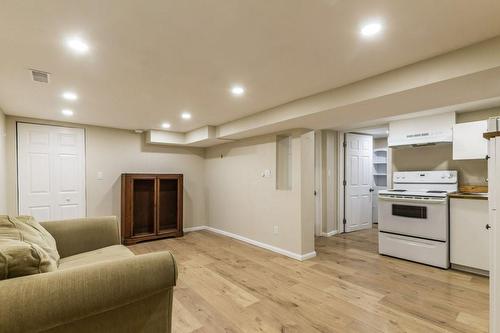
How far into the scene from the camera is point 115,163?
16.2 ft

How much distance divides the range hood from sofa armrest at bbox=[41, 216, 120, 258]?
4.43 m

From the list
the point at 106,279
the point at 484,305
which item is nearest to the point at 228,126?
the point at 106,279

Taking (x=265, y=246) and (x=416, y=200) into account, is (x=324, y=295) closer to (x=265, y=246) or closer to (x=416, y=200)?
(x=265, y=246)

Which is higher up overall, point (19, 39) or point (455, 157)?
point (19, 39)

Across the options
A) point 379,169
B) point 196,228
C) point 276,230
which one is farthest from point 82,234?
point 379,169

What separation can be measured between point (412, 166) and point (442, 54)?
2.87m

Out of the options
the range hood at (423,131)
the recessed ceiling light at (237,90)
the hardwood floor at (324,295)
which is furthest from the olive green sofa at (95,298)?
the range hood at (423,131)

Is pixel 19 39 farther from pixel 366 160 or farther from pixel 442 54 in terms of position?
pixel 366 160

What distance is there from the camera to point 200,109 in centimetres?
356

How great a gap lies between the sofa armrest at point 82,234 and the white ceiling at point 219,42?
147 centimetres

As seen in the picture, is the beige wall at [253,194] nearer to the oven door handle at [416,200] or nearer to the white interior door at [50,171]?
the oven door handle at [416,200]

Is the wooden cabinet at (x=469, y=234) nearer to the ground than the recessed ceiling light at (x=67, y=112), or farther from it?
nearer to the ground

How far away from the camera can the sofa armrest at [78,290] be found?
1.03 metres

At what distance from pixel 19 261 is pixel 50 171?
12.7 feet
